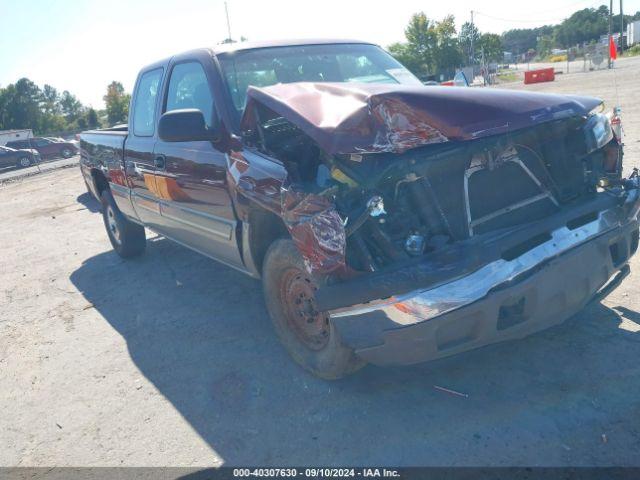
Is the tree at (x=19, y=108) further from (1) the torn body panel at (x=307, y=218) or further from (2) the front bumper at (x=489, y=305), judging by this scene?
(2) the front bumper at (x=489, y=305)

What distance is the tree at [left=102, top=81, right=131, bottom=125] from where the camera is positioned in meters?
49.4

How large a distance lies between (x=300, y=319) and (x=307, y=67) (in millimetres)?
2045

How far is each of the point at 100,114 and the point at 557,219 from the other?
73.7 m

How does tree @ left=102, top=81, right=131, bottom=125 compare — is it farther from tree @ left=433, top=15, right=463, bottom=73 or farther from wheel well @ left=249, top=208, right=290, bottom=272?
wheel well @ left=249, top=208, right=290, bottom=272

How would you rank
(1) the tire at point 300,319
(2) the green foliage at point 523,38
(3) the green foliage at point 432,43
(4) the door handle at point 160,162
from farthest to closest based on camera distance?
(2) the green foliage at point 523,38
(3) the green foliage at point 432,43
(4) the door handle at point 160,162
(1) the tire at point 300,319

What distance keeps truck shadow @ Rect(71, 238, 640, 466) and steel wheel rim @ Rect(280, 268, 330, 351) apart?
0.86 ft

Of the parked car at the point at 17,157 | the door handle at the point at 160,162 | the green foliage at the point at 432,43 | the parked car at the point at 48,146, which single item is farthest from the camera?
the green foliage at the point at 432,43

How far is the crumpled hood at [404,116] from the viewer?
249 centimetres

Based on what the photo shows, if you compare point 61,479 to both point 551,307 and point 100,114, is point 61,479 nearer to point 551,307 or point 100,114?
point 551,307

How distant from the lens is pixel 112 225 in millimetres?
6676

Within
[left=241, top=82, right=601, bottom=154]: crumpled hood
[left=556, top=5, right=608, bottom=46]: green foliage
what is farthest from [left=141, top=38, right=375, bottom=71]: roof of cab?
[left=556, top=5, right=608, bottom=46]: green foliage

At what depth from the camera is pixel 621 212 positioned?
2.92 m

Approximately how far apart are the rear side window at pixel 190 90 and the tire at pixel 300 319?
1285 millimetres

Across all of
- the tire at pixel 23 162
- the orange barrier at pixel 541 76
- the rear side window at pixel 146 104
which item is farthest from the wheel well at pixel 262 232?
the tire at pixel 23 162
